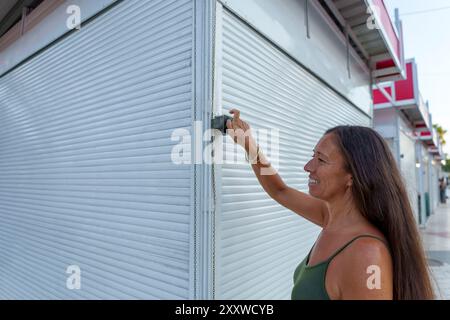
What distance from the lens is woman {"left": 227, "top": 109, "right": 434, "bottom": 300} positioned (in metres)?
1.11

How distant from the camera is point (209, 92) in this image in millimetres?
1890

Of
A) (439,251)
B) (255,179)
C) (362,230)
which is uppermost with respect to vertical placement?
(255,179)

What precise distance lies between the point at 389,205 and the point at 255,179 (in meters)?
1.23

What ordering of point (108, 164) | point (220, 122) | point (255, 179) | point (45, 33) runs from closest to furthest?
point (220, 122)
point (255, 179)
point (108, 164)
point (45, 33)

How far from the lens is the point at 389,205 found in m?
1.25

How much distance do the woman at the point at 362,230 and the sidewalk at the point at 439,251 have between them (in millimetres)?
2993

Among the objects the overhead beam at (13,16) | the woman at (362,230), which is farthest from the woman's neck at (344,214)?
the overhead beam at (13,16)

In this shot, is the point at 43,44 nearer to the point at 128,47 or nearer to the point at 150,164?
the point at 128,47

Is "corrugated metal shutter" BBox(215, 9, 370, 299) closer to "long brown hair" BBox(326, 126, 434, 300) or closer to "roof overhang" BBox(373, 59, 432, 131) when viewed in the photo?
"long brown hair" BBox(326, 126, 434, 300)

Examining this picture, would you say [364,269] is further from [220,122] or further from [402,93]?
[402,93]

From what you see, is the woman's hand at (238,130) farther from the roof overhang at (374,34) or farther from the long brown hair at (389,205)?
the roof overhang at (374,34)

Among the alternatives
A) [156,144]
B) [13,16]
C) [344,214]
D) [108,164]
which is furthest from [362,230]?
[13,16]

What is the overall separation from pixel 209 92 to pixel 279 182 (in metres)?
0.81

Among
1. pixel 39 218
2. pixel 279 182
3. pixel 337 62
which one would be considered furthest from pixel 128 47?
pixel 337 62
